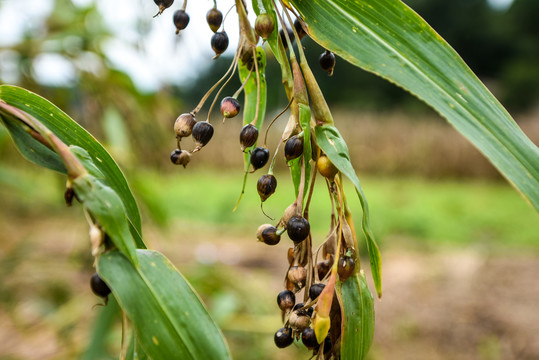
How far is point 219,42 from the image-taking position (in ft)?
1.22

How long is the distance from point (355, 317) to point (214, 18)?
25 centimetres

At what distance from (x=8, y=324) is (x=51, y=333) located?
0.83ft

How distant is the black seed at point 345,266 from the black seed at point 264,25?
0.16 metres

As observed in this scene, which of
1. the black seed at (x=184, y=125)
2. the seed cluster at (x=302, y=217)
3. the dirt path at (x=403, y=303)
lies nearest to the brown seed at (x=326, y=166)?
the seed cluster at (x=302, y=217)

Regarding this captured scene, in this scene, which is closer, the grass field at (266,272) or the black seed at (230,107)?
the black seed at (230,107)

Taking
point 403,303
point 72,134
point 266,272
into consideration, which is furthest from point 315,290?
point 266,272

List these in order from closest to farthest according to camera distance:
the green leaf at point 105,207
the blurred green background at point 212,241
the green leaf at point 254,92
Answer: the green leaf at point 105,207, the green leaf at point 254,92, the blurred green background at point 212,241

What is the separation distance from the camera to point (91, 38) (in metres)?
1.18

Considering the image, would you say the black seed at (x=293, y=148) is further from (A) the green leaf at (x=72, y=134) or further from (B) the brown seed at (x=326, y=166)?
(A) the green leaf at (x=72, y=134)

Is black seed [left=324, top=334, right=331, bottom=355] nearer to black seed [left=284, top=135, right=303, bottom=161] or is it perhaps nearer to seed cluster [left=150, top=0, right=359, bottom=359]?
seed cluster [left=150, top=0, right=359, bottom=359]

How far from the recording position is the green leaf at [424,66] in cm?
30

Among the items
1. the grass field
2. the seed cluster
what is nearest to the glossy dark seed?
the seed cluster

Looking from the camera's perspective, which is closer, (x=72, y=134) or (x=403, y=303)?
(x=72, y=134)

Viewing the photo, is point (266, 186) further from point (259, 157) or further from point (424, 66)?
point (424, 66)
